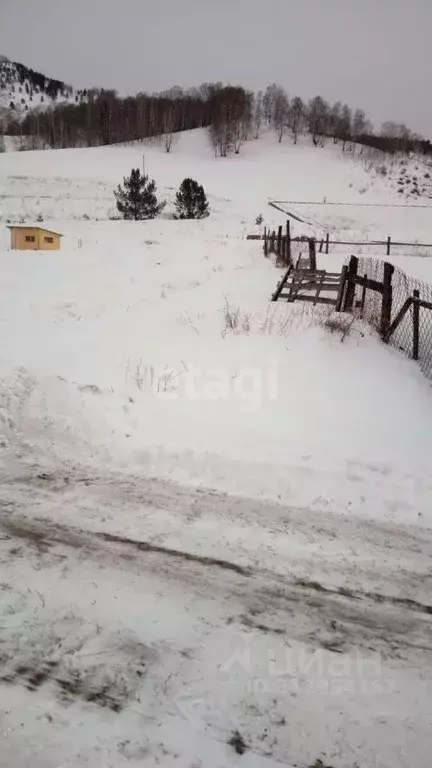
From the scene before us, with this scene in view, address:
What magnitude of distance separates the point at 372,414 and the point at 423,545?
2.38 m

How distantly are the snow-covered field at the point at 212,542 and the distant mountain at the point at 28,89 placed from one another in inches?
6116

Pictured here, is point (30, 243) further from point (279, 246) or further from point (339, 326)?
point (339, 326)

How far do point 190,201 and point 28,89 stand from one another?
170 metres

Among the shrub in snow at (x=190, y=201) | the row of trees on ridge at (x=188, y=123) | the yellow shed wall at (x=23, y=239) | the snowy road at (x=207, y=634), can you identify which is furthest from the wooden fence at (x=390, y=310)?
the row of trees on ridge at (x=188, y=123)

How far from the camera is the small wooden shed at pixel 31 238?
66.7 ft

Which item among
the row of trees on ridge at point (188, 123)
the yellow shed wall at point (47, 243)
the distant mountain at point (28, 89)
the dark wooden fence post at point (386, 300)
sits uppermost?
the distant mountain at point (28, 89)

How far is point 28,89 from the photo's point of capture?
516ft

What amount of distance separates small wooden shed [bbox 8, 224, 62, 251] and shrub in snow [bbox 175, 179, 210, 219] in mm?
15176

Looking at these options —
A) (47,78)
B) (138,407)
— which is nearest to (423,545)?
(138,407)

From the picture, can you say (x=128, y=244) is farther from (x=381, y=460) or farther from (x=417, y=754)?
(x=417, y=754)

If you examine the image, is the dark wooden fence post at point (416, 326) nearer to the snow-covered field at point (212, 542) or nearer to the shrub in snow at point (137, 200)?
the snow-covered field at point (212, 542)

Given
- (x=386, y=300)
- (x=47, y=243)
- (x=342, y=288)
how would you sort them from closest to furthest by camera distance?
(x=386, y=300), (x=342, y=288), (x=47, y=243)

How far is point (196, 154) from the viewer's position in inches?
2586

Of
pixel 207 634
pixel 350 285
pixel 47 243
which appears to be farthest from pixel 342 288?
pixel 47 243
